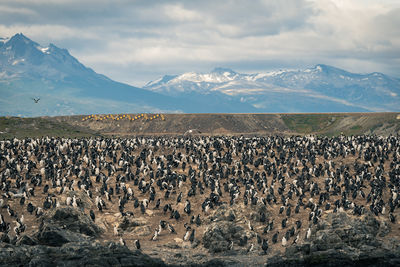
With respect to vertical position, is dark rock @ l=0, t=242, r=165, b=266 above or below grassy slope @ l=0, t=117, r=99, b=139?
below

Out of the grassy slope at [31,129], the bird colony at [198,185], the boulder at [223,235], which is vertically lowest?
the boulder at [223,235]

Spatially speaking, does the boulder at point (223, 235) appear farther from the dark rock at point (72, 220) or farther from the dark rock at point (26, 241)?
the dark rock at point (26, 241)

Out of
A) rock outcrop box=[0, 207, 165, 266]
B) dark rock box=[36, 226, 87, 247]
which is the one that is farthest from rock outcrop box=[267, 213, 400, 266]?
dark rock box=[36, 226, 87, 247]

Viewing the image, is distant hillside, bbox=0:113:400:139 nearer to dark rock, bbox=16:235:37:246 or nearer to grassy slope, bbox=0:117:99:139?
grassy slope, bbox=0:117:99:139

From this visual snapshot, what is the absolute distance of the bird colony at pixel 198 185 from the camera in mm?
44125

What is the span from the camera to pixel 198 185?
52.6 meters

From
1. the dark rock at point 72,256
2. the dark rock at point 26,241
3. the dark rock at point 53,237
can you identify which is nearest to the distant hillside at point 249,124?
the dark rock at point 53,237

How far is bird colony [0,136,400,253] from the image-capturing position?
44.1 m

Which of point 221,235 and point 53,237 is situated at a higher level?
point 53,237

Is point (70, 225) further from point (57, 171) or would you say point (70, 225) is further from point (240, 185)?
point (240, 185)

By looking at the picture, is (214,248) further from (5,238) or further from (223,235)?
(5,238)

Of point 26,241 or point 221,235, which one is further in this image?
point 221,235

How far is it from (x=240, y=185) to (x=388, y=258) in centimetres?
2387

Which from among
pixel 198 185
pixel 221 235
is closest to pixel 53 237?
pixel 221 235
